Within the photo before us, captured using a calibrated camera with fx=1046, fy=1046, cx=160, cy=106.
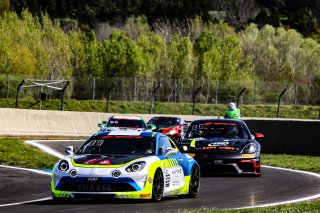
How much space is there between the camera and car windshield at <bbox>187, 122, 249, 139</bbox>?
23.5m

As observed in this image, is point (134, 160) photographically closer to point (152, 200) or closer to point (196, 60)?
point (152, 200)

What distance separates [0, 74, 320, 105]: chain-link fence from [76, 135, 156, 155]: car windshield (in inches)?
1757

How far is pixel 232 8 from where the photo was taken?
563 feet

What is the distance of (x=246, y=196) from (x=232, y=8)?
15557cm

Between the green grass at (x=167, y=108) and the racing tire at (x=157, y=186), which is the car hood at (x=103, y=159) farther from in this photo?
the green grass at (x=167, y=108)

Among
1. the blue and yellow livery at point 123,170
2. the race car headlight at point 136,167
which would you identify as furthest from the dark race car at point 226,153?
the race car headlight at point 136,167

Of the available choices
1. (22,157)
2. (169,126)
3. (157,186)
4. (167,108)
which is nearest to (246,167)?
(22,157)

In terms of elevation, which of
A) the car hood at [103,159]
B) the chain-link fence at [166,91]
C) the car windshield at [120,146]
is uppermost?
the car windshield at [120,146]

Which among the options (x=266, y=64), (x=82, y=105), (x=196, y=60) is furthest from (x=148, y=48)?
(x=82, y=105)

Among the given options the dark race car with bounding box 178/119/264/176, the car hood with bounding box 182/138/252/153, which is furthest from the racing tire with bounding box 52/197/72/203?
the car hood with bounding box 182/138/252/153

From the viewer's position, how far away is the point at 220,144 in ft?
74.1

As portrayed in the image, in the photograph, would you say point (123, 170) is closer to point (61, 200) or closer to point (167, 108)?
point (61, 200)

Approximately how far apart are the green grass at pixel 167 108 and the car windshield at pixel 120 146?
143 feet

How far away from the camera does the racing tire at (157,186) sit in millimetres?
15390
